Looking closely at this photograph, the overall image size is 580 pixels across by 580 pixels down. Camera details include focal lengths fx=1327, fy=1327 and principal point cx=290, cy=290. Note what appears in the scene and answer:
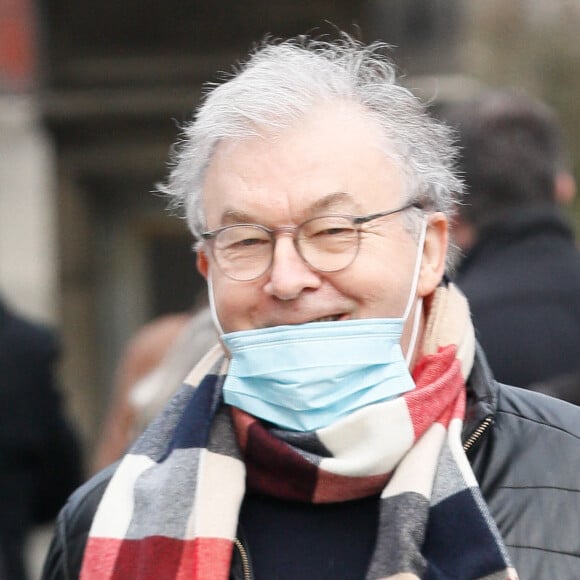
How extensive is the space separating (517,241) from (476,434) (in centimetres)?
146

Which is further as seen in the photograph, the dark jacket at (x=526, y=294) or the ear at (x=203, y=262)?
the dark jacket at (x=526, y=294)

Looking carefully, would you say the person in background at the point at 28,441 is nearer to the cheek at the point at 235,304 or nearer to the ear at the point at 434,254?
the cheek at the point at 235,304

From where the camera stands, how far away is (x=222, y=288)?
2279mm

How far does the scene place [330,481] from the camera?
2.16m

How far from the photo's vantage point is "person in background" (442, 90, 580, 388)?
3344mm

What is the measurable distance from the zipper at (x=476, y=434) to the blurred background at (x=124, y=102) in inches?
216

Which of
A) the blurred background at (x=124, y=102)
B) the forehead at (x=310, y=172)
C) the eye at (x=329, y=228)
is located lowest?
the blurred background at (x=124, y=102)

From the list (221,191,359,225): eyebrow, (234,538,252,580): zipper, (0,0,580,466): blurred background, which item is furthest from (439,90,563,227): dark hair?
(0,0,580,466): blurred background

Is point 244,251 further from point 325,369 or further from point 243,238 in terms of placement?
point 325,369

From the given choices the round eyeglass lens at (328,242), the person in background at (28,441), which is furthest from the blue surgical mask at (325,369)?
the person in background at (28,441)

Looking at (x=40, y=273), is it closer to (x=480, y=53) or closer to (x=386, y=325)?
(x=480, y=53)

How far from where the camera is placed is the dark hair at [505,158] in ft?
12.0

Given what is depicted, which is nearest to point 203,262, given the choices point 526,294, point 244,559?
point 244,559

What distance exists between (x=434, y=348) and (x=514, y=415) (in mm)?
177
